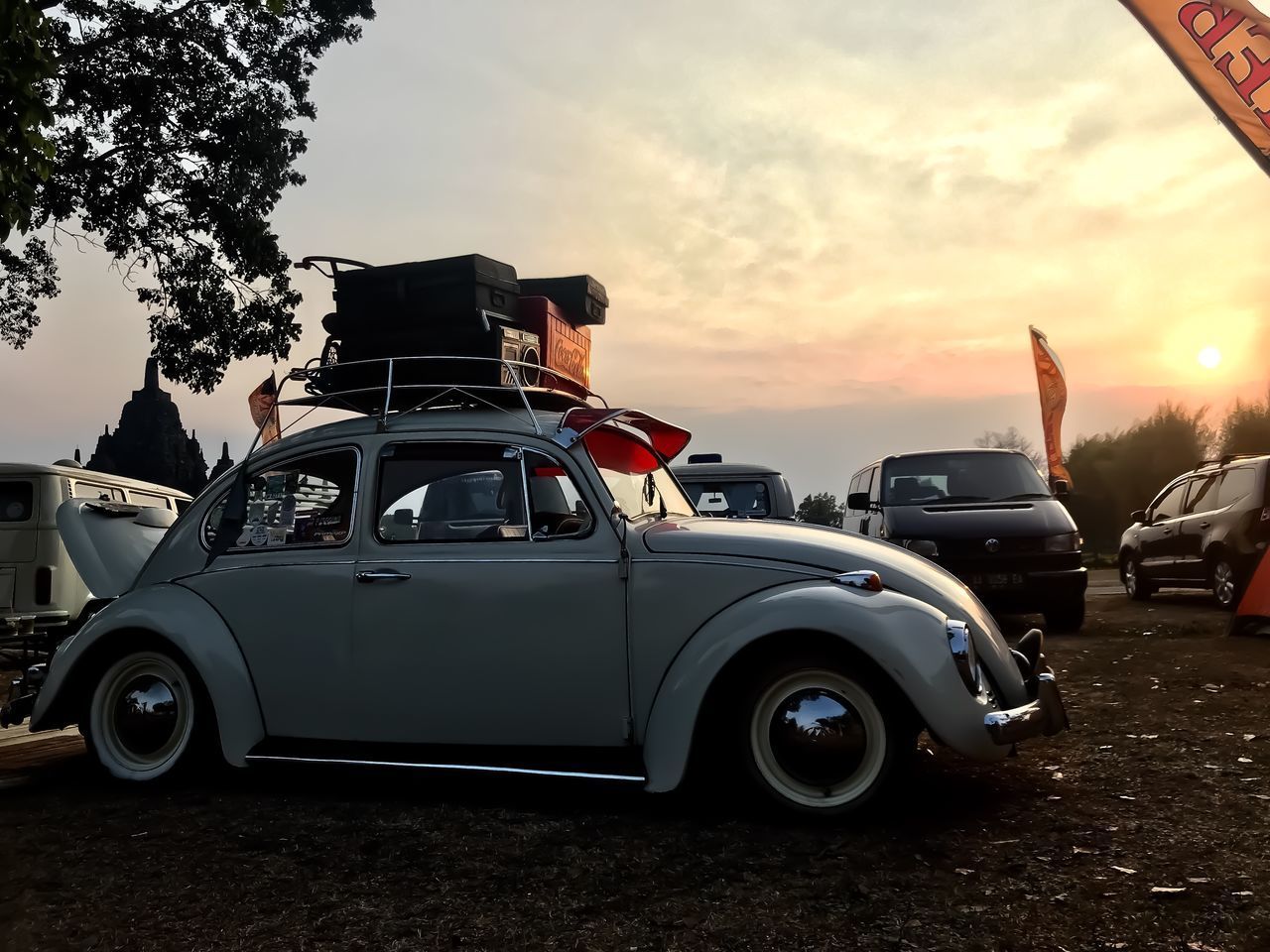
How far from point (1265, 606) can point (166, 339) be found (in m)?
16.0

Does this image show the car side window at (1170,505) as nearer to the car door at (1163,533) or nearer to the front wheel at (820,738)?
the car door at (1163,533)

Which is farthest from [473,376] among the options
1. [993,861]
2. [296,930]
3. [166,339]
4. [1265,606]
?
[166,339]

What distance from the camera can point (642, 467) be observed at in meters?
5.48

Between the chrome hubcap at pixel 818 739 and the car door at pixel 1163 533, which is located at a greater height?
the car door at pixel 1163 533

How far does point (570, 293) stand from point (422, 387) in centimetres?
231

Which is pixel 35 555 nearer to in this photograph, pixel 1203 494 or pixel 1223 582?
pixel 1223 582

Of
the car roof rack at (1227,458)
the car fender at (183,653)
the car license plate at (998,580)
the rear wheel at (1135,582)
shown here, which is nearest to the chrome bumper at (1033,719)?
the car fender at (183,653)

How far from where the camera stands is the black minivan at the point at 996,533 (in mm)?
10148

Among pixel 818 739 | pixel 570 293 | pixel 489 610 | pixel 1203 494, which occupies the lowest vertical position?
pixel 818 739

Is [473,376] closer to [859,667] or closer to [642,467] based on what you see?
[642,467]

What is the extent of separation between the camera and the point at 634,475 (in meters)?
5.27

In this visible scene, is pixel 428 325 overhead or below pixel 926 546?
overhead

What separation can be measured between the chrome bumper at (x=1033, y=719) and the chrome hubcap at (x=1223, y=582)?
8.90 m

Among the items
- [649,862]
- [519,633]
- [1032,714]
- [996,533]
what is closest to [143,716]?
[519,633]
